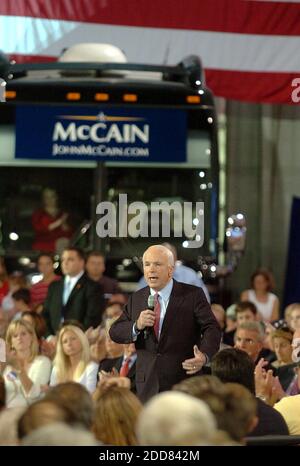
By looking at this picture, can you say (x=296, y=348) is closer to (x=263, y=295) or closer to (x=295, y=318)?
(x=295, y=318)

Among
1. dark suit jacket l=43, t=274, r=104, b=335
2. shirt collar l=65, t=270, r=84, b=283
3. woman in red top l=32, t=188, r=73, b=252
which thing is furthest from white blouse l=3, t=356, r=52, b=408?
woman in red top l=32, t=188, r=73, b=252

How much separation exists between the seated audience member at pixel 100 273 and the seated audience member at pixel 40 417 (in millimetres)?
7892

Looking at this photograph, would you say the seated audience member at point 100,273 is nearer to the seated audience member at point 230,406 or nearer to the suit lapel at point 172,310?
the suit lapel at point 172,310

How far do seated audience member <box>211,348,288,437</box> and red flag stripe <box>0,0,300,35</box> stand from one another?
8.71 meters

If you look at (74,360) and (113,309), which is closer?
(74,360)

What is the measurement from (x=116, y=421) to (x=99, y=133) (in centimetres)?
760

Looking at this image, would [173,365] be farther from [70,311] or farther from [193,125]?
[193,125]

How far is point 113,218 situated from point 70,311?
4.30 ft

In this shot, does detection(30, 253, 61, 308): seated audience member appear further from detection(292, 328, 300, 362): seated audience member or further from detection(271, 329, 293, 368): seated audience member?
detection(292, 328, 300, 362): seated audience member

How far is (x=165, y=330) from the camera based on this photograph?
8320 millimetres

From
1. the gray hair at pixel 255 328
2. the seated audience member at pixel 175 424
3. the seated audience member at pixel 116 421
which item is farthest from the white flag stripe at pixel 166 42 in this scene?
the seated audience member at pixel 175 424

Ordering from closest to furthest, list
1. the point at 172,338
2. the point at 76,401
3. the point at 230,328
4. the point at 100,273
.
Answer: the point at 76,401 → the point at 172,338 → the point at 230,328 → the point at 100,273

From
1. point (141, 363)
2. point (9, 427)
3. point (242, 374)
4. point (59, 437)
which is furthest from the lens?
point (141, 363)

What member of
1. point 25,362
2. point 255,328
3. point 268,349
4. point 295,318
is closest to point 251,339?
point 255,328
